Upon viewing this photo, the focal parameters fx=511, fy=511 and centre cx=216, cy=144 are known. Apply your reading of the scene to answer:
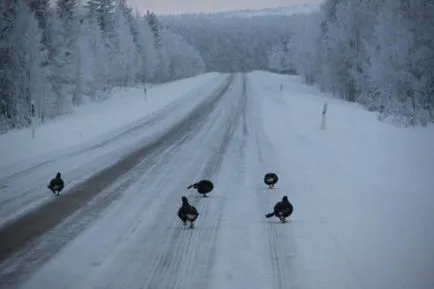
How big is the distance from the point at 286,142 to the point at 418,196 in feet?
29.0

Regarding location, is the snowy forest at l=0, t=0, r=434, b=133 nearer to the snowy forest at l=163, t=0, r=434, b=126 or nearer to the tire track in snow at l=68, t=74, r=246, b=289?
the snowy forest at l=163, t=0, r=434, b=126

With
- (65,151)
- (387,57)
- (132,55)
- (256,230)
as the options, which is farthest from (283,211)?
(132,55)

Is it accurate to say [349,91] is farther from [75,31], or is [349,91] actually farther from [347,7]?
[75,31]

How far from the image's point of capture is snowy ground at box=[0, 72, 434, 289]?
22.2ft

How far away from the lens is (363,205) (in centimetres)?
1013

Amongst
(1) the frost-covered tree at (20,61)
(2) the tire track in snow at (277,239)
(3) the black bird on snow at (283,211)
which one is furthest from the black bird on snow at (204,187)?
(1) the frost-covered tree at (20,61)

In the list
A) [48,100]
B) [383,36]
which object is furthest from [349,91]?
[48,100]

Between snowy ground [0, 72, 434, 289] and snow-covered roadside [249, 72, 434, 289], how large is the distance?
0.09 feet

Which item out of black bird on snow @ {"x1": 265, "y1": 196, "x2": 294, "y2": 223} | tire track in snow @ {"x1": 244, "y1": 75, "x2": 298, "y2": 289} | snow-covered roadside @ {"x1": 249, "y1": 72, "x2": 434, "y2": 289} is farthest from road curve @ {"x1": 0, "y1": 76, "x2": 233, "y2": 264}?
snow-covered roadside @ {"x1": 249, "y1": 72, "x2": 434, "y2": 289}

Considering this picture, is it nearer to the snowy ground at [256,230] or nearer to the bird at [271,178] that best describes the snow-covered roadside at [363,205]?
the snowy ground at [256,230]

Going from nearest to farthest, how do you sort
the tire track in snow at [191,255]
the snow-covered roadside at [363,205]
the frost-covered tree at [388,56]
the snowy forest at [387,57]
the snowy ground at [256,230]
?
the tire track in snow at [191,255] → the snowy ground at [256,230] → the snow-covered roadside at [363,205] → the snowy forest at [387,57] → the frost-covered tree at [388,56]

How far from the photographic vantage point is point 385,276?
6637mm

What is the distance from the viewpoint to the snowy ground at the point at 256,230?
6.75 meters

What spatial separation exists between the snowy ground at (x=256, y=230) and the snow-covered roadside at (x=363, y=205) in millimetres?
27
